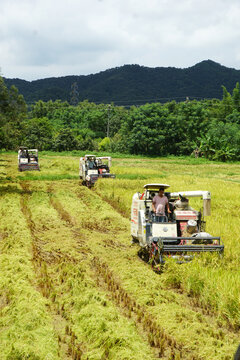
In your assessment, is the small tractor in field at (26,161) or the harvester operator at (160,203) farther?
the small tractor in field at (26,161)

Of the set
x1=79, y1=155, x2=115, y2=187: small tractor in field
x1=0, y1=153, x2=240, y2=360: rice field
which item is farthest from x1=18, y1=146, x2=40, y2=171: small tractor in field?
x1=0, y1=153, x2=240, y2=360: rice field

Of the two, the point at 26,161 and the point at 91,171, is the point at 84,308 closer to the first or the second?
the point at 91,171

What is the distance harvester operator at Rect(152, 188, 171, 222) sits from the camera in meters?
8.45

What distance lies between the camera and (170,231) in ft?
25.9

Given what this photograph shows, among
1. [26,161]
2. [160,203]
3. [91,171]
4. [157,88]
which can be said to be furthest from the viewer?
[157,88]

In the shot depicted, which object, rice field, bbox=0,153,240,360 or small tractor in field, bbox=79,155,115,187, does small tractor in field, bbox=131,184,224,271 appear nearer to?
rice field, bbox=0,153,240,360

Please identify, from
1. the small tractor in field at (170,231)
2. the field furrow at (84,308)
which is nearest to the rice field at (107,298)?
the field furrow at (84,308)

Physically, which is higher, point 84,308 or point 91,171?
point 91,171

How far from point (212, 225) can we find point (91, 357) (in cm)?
651

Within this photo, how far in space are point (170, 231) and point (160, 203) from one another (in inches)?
36.3

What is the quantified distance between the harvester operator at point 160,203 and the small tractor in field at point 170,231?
0.08 feet

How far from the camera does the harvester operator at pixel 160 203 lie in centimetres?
845

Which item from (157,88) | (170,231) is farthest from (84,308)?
(157,88)

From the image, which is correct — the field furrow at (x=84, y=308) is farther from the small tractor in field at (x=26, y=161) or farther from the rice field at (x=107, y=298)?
the small tractor in field at (x=26, y=161)
